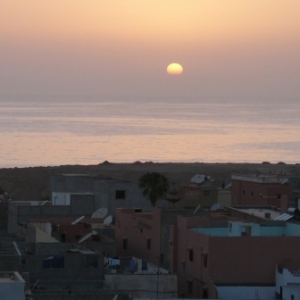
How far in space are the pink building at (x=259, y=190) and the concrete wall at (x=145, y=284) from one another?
45.1 ft

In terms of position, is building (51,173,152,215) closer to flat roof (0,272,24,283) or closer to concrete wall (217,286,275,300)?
concrete wall (217,286,275,300)

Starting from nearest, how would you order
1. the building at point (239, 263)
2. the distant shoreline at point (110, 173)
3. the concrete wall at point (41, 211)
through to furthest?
1. the building at point (239, 263)
2. the concrete wall at point (41, 211)
3. the distant shoreline at point (110, 173)

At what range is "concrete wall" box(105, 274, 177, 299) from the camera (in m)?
28.9

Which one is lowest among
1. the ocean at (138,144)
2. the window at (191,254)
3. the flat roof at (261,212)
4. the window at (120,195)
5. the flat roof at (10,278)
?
the window at (191,254)

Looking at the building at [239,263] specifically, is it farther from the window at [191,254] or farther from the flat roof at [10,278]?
the flat roof at [10,278]

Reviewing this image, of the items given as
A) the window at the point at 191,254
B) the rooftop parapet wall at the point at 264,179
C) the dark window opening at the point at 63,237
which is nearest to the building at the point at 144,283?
the window at the point at 191,254

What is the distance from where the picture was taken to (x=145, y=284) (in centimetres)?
2912

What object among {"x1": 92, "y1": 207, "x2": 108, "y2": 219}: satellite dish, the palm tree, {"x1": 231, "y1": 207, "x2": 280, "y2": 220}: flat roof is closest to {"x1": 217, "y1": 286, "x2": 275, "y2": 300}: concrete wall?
{"x1": 231, "y1": 207, "x2": 280, "y2": 220}: flat roof

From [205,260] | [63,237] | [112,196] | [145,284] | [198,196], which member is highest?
[198,196]

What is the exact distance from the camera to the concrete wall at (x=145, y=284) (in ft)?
94.8

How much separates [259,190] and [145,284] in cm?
1785

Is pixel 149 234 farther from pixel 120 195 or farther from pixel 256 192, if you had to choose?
pixel 120 195

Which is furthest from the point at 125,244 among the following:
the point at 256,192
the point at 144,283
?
the point at 256,192

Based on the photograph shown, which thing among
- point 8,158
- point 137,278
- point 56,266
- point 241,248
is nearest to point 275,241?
point 241,248
